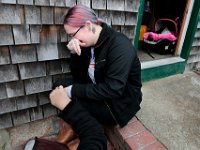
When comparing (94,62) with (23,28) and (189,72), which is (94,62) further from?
(189,72)

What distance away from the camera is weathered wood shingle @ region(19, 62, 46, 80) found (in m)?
1.73

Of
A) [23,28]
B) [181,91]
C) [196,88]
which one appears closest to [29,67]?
[23,28]

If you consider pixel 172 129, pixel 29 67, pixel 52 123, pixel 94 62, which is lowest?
pixel 52 123

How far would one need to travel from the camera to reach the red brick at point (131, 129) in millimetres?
1623

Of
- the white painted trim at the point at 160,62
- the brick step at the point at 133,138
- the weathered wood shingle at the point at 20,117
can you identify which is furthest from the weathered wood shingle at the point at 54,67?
the white painted trim at the point at 160,62

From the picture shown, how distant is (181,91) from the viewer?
2330 millimetres

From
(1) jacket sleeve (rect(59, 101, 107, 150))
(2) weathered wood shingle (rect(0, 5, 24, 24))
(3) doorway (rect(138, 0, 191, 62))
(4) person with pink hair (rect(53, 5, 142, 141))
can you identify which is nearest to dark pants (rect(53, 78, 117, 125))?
(4) person with pink hair (rect(53, 5, 142, 141))

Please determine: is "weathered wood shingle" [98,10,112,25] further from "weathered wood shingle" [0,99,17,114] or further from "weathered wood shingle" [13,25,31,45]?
"weathered wood shingle" [0,99,17,114]

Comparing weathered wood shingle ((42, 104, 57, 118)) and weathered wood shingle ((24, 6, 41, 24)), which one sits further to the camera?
weathered wood shingle ((42, 104, 57, 118))

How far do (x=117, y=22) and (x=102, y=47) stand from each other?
2.06 feet

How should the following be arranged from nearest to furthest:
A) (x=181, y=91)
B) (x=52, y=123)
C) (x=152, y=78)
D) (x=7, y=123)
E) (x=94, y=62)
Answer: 1. (x=94, y=62)
2. (x=7, y=123)
3. (x=52, y=123)
4. (x=181, y=91)
5. (x=152, y=78)

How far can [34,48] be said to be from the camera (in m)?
1.69

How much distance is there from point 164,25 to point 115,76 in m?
2.29

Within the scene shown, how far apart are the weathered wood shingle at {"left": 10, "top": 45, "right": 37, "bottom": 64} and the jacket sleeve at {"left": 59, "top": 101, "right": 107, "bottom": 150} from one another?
664 mm
